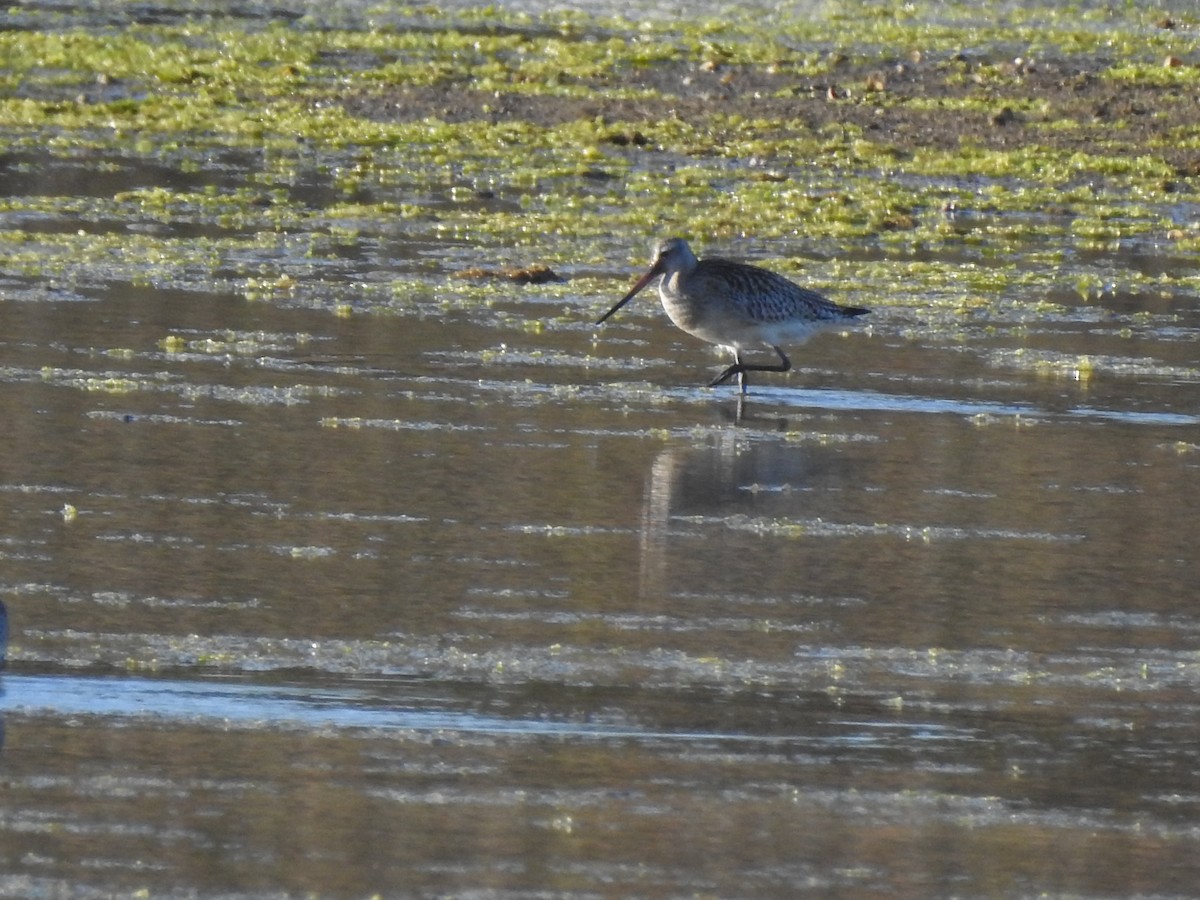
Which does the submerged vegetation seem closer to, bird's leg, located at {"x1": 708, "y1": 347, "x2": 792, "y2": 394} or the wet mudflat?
the wet mudflat

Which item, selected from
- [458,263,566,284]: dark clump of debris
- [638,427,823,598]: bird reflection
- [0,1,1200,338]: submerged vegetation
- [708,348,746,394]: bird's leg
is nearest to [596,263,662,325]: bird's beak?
[708,348,746,394]: bird's leg

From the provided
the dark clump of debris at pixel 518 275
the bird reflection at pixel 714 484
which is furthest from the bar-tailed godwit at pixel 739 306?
the dark clump of debris at pixel 518 275

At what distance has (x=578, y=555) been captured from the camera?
8125mm

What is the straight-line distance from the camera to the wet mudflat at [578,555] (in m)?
5.58

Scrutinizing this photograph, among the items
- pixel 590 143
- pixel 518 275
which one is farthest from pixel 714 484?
pixel 590 143

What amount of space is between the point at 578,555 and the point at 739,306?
4.16m

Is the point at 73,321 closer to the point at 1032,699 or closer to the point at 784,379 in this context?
the point at 784,379

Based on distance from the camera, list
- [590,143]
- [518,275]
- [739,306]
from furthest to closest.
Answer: [590,143]
[518,275]
[739,306]

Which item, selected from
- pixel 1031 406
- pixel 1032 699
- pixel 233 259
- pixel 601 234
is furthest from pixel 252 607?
pixel 601 234

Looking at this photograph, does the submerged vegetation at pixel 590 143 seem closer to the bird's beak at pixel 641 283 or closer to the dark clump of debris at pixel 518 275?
the dark clump of debris at pixel 518 275

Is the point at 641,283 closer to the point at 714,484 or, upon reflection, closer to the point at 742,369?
the point at 742,369

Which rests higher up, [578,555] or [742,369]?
[742,369]

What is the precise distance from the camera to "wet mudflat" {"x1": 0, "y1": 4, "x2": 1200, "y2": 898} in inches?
220

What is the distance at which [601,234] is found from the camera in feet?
53.5
